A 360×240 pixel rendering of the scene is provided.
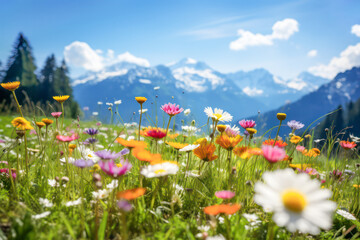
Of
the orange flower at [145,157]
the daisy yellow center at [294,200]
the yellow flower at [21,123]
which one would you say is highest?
the yellow flower at [21,123]

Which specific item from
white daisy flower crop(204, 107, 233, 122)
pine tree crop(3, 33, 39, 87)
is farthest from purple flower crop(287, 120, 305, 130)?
pine tree crop(3, 33, 39, 87)

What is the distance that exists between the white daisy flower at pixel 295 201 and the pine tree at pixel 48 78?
34.9 metres

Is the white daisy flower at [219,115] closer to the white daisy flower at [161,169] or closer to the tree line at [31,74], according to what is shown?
the white daisy flower at [161,169]

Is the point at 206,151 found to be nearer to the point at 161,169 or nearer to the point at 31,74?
the point at 161,169

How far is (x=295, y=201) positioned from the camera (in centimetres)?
75

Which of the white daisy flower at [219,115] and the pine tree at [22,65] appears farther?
the pine tree at [22,65]

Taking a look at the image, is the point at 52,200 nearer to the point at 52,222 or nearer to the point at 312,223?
the point at 52,222

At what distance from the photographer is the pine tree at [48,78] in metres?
33.3

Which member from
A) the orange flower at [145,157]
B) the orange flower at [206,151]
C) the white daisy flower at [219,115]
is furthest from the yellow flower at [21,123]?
the white daisy flower at [219,115]

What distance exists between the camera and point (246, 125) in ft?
6.41

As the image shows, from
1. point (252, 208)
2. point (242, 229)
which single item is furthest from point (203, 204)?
point (242, 229)

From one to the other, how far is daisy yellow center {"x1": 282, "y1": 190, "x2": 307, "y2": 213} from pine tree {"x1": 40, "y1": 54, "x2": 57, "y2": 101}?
115 ft

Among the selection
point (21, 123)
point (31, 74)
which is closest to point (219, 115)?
point (21, 123)

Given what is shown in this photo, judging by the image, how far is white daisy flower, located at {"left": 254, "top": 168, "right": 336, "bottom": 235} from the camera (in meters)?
0.72
